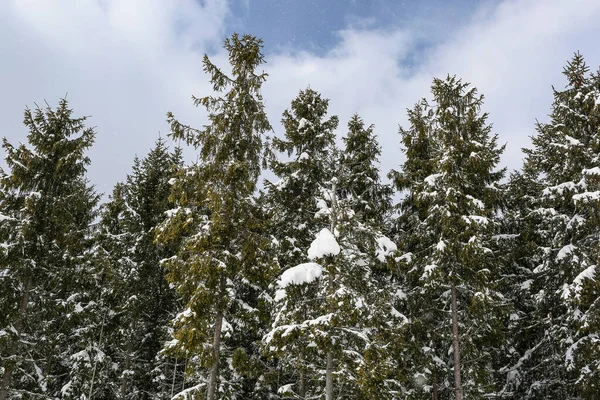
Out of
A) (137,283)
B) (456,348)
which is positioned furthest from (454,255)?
(137,283)

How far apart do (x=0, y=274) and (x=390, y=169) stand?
1557 centimetres

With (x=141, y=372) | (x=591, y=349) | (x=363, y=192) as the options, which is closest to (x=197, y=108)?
(x=363, y=192)

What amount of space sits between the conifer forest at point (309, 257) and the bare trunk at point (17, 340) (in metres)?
0.05

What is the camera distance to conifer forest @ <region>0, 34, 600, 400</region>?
1255cm

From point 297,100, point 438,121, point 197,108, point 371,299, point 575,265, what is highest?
point 297,100

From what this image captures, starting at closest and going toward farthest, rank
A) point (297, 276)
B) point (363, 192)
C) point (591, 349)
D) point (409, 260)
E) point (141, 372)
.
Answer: point (297, 276)
point (591, 349)
point (409, 260)
point (363, 192)
point (141, 372)

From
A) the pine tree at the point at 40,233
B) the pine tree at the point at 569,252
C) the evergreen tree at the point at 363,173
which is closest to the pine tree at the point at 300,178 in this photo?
the evergreen tree at the point at 363,173

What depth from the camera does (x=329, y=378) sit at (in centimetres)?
1165

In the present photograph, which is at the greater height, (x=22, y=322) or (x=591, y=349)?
(x=22, y=322)

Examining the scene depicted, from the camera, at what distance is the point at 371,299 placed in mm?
12492

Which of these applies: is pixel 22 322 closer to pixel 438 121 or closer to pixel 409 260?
pixel 409 260

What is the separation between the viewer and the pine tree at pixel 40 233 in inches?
595

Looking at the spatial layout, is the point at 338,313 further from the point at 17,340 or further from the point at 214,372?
the point at 17,340

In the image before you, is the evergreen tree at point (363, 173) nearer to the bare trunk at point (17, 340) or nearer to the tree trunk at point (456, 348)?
the tree trunk at point (456, 348)
